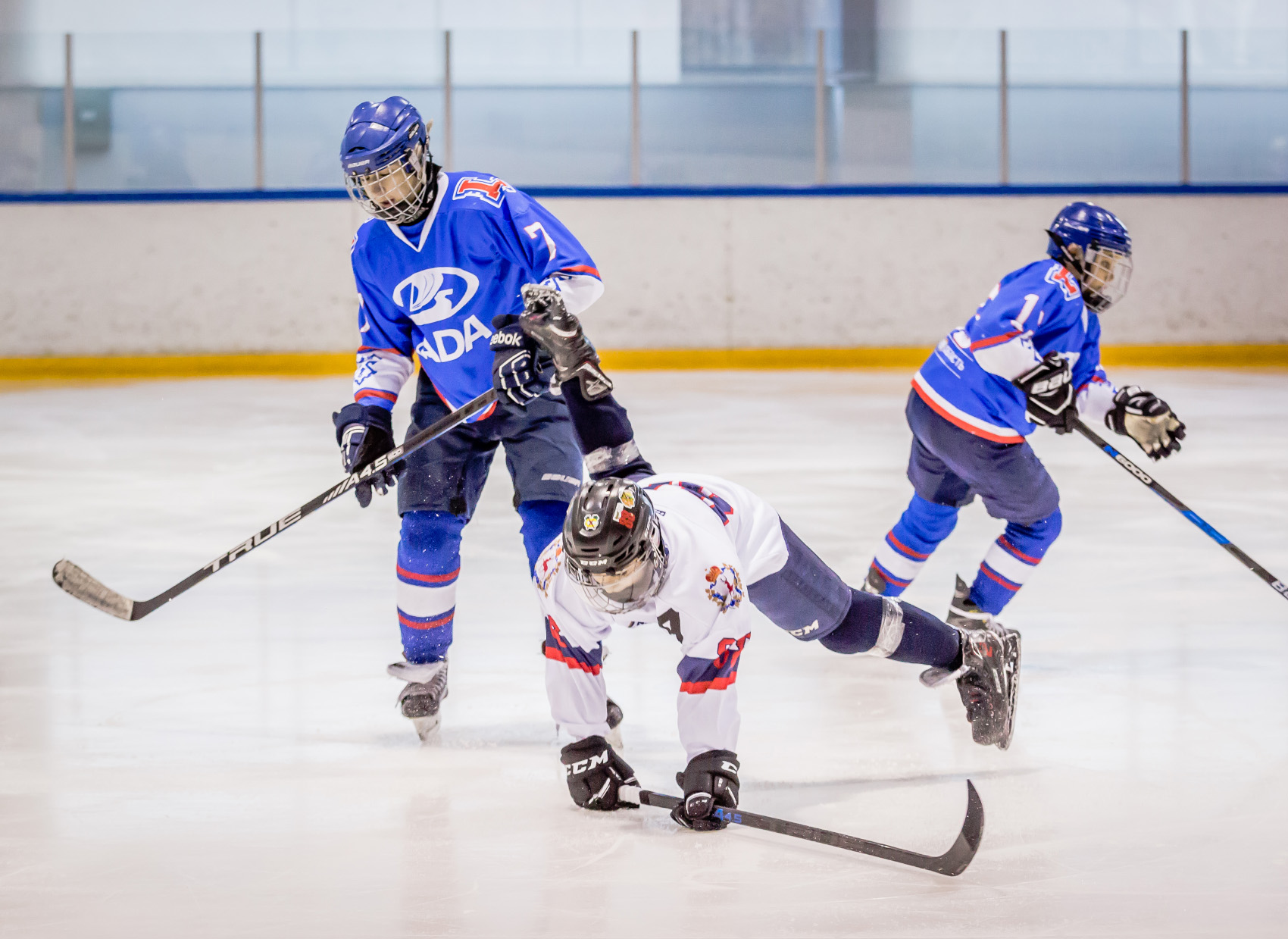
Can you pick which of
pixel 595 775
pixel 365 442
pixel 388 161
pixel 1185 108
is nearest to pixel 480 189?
pixel 388 161

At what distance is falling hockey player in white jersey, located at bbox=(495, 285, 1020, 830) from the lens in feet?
7.03

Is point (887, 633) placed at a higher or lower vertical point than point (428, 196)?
lower

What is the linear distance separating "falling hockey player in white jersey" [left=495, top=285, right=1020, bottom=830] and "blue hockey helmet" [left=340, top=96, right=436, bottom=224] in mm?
313

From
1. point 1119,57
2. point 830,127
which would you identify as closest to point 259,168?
point 830,127

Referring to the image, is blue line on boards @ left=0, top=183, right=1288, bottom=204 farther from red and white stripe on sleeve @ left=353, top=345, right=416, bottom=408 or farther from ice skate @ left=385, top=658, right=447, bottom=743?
ice skate @ left=385, top=658, right=447, bottom=743

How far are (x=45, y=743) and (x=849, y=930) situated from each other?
1571 millimetres

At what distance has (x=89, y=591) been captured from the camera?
9.64ft

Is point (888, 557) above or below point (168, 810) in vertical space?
above

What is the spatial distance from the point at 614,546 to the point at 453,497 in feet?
2.91

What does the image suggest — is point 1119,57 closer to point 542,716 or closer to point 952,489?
point 952,489

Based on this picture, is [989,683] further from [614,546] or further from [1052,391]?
[614,546]

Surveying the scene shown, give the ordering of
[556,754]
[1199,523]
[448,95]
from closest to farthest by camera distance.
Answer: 1. [556,754]
2. [1199,523]
3. [448,95]

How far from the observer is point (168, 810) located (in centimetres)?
252

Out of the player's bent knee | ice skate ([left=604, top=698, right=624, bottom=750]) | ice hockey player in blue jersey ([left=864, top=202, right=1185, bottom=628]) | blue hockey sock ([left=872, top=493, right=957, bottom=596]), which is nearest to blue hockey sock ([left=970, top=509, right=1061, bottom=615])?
ice hockey player in blue jersey ([left=864, top=202, right=1185, bottom=628])
